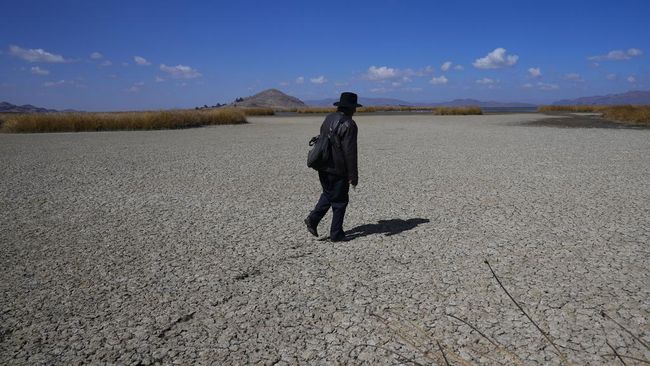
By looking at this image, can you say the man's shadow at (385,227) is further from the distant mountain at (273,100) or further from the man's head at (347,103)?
the distant mountain at (273,100)

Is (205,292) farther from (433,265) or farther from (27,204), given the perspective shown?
(27,204)

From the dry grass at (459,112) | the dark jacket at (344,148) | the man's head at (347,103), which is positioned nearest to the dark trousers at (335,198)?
the dark jacket at (344,148)

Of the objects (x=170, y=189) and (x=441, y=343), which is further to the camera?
(x=170, y=189)

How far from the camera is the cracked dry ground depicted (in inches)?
114

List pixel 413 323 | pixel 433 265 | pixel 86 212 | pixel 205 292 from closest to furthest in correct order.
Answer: pixel 413 323 < pixel 205 292 < pixel 433 265 < pixel 86 212

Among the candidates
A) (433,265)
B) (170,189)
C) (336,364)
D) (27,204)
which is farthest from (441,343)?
(27,204)

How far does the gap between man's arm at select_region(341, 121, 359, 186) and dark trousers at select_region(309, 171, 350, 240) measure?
16 centimetres

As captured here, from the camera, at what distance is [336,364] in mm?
2703

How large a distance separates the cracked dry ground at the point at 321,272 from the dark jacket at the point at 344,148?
2.92ft

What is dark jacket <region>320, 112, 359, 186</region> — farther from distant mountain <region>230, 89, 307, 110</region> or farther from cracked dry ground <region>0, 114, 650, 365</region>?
distant mountain <region>230, 89, 307, 110</region>

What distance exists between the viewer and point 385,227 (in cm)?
567

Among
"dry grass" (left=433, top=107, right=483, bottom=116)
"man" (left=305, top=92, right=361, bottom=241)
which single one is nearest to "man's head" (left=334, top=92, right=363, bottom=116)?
"man" (left=305, top=92, right=361, bottom=241)

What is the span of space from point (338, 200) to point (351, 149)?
0.64 metres

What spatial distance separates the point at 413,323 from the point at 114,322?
2265 millimetres
